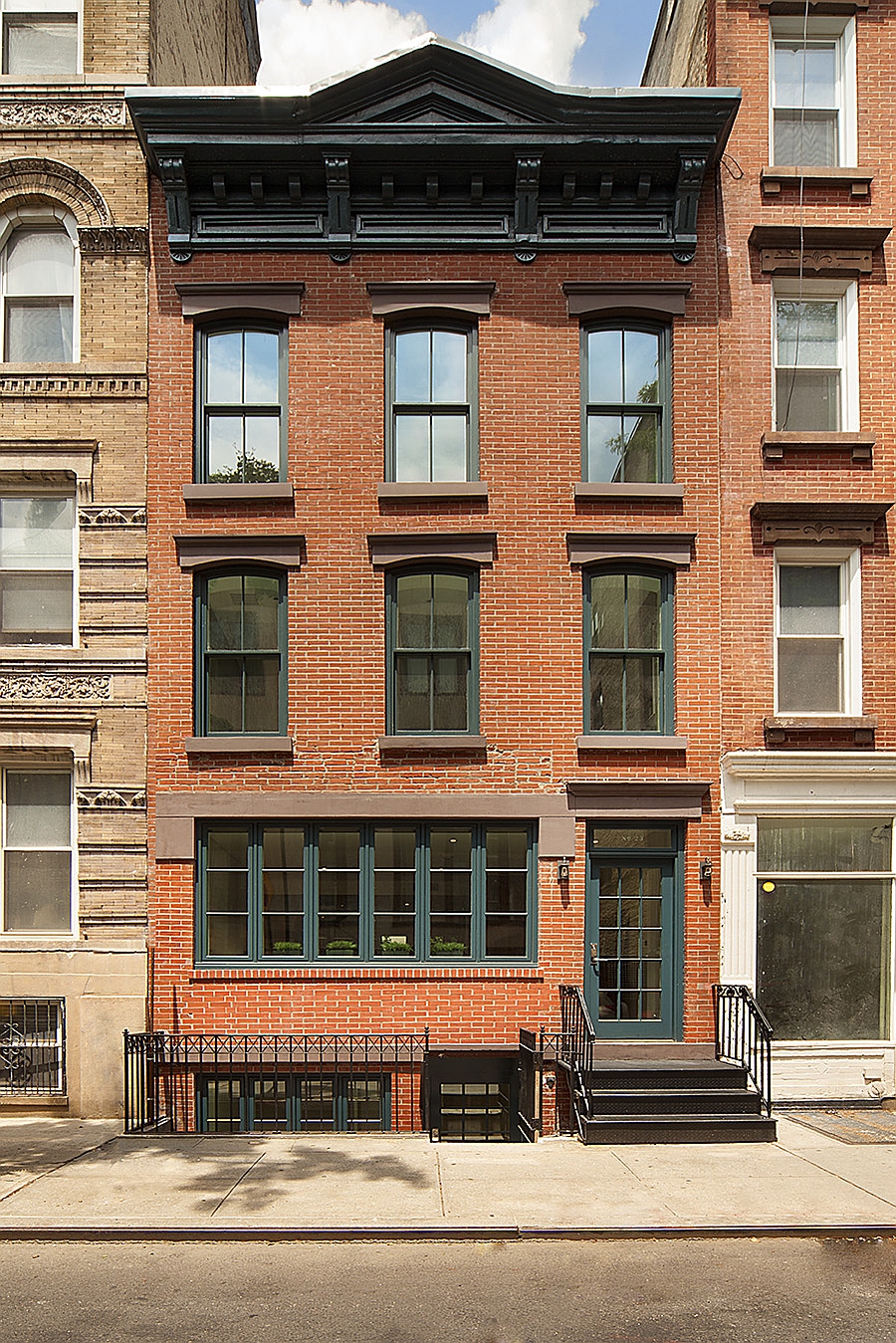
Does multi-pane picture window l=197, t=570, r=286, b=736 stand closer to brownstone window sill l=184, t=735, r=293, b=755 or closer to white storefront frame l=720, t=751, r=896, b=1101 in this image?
brownstone window sill l=184, t=735, r=293, b=755

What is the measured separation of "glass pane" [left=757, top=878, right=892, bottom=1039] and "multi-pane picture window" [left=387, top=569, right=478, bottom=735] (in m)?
4.39

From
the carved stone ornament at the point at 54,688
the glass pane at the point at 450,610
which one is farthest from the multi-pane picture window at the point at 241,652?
the glass pane at the point at 450,610

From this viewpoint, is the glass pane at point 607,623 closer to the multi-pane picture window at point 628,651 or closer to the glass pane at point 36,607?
the multi-pane picture window at point 628,651

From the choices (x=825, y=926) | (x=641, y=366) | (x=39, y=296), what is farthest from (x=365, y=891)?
(x=39, y=296)

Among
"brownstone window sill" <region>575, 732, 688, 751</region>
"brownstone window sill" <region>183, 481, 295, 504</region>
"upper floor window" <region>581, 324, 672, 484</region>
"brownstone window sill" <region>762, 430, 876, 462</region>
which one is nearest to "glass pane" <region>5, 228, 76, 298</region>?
"brownstone window sill" <region>183, 481, 295, 504</region>

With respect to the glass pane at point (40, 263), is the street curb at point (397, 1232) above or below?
below

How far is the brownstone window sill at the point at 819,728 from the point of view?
1320 cm

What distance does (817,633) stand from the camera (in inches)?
539

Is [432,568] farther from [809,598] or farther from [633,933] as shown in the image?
[633,933]

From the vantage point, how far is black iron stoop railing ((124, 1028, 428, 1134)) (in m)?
12.5

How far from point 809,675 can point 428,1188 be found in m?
7.70

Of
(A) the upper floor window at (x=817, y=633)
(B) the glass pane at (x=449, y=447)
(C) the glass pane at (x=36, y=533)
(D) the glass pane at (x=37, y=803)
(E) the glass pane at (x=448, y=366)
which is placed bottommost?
(D) the glass pane at (x=37, y=803)

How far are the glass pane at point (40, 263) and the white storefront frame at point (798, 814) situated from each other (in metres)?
10.4

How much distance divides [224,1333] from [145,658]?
8.01 metres
